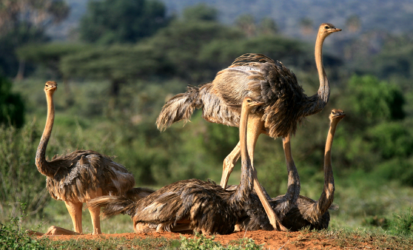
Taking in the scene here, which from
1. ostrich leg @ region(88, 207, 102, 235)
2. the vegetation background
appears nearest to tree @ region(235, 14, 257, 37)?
the vegetation background

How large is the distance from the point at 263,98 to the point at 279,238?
154 centimetres

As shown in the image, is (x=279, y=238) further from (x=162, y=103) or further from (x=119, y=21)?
(x=119, y=21)

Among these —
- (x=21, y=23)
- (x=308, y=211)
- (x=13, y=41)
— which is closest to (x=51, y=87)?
(x=308, y=211)

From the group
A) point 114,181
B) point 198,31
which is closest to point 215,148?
point 114,181

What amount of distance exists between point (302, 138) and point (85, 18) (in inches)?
2007

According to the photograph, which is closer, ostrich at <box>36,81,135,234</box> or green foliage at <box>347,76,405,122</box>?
ostrich at <box>36,81,135,234</box>

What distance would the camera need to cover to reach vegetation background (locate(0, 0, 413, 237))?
9.39 meters

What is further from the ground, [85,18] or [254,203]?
[85,18]

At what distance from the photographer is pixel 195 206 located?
18.4ft

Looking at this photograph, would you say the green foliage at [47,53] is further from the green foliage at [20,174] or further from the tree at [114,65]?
the green foliage at [20,174]

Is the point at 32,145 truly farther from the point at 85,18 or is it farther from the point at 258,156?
the point at 85,18

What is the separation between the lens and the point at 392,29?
489ft

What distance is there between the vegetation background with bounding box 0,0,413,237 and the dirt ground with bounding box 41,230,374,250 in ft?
3.41

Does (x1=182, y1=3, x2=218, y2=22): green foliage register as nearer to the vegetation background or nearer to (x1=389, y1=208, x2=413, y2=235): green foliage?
the vegetation background
